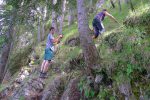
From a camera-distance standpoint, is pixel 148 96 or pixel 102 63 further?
pixel 102 63

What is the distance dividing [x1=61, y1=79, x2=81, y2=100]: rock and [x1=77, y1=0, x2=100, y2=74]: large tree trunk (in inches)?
29.7

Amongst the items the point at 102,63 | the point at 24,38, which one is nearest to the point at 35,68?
the point at 102,63

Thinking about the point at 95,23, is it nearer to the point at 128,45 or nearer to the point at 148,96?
the point at 128,45

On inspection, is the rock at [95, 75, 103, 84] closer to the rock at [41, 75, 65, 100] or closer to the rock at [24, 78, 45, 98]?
the rock at [41, 75, 65, 100]

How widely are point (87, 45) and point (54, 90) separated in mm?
2429

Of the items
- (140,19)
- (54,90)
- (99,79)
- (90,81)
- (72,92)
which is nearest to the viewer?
(99,79)

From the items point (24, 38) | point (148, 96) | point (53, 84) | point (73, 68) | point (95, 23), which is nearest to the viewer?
point (148, 96)

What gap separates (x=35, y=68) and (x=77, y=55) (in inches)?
147

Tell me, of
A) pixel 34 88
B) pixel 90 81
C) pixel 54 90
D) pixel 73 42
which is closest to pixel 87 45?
pixel 90 81

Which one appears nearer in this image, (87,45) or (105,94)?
(105,94)

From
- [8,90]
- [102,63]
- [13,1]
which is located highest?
[13,1]

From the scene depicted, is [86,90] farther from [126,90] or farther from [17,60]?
[17,60]

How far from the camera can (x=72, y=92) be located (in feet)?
31.0

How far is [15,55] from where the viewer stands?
21109 mm
